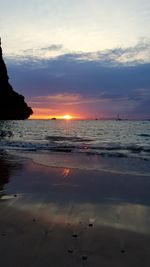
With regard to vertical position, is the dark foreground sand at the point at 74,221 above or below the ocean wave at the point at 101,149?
below

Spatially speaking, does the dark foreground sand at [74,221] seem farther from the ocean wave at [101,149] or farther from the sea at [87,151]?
the ocean wave at [101,149]

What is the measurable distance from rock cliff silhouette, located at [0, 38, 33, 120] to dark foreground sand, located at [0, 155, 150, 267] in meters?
110

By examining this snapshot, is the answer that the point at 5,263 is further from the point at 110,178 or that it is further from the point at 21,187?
the point at 110,178

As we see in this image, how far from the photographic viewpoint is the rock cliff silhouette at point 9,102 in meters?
121

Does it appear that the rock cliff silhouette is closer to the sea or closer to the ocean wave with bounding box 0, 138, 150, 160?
the sea

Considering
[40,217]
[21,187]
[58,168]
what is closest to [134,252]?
[40,217]

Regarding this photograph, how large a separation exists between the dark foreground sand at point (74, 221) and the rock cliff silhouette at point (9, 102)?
110 metres

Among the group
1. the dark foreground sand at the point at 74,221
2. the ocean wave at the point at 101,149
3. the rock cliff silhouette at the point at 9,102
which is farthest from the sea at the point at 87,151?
the rock cliff silhouette at the point at 9,102

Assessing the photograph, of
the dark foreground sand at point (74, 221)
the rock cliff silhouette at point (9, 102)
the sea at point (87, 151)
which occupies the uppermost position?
the rock cliff silhouette at point (9, 102)

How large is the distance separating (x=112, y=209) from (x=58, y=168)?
7.13 m

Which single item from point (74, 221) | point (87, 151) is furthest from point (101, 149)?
point (74, 221)

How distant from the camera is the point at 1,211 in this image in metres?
7.70

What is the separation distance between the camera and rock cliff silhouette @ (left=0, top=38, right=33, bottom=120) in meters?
121

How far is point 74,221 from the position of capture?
23.0 feet
